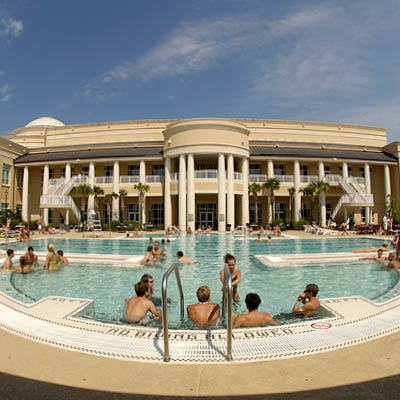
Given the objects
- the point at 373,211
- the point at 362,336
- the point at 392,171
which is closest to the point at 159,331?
the point at 362,336

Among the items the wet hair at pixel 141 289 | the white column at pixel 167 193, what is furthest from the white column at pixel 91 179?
the wet hair at pixel 141 289

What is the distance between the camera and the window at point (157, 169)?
37.6 metres

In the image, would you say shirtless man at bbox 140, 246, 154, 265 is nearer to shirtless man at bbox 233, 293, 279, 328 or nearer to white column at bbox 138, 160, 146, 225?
shirtless man at bbox 233, 293, 279, 328

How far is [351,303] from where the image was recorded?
597cm

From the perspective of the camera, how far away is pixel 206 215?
3594 cm

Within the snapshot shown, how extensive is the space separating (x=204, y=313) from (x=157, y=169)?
32993 mm

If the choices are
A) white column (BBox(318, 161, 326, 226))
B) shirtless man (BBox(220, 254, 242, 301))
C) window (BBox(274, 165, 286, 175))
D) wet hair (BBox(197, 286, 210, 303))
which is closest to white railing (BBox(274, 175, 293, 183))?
window (BBox(274, 165, 286, 175))

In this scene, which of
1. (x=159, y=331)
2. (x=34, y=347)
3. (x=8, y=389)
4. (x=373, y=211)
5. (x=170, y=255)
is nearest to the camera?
(x=8, y=389)

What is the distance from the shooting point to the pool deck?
3084 mm

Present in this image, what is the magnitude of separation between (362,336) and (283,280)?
5.79 meters

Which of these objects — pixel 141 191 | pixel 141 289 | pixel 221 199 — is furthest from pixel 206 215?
pixel 141 289

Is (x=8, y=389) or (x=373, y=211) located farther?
(x=373, y=211)

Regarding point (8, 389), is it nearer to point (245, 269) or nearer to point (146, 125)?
point (245, 269)

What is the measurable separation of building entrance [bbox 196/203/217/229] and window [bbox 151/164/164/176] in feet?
20.9
